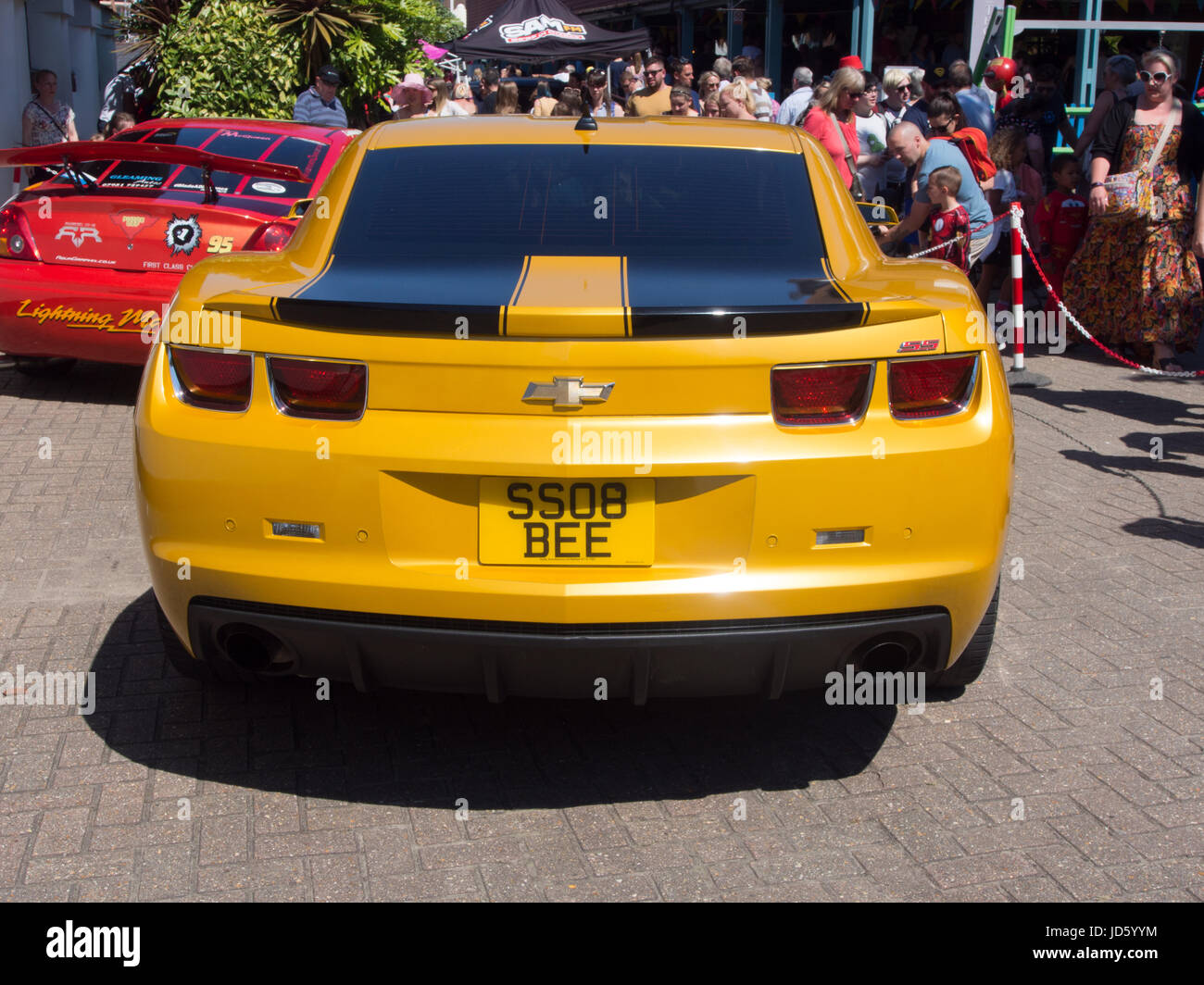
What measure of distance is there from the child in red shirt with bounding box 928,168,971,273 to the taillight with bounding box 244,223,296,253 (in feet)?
13.9

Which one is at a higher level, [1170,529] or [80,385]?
[1170,529]

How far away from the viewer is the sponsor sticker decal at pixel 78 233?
808cm

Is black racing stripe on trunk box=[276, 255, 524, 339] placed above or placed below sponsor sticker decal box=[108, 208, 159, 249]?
above

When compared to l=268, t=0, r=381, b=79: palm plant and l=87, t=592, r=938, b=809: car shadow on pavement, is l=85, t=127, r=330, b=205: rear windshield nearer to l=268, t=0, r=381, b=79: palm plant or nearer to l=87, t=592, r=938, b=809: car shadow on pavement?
l=87, t=592, r=938, b=809: car shadow on pavement

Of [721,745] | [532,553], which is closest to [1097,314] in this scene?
[721,745]

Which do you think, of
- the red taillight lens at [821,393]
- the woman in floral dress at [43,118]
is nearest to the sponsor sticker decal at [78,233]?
the red taillight lens at [821,393]

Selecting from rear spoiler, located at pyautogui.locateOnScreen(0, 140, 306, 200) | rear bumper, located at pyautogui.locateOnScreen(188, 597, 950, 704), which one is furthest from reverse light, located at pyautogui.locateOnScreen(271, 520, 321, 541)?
rear spoiler, located at pyautogui.locateOnScreen(0, 140, 306, 200)

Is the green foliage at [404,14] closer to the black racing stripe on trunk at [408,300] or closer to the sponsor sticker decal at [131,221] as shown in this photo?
Result: the sponsor sticker decal at [131,221]

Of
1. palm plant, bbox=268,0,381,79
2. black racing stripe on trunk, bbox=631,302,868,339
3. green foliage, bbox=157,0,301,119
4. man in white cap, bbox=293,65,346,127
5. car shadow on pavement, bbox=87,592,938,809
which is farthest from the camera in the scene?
palm plant, bbox=268,0,381,79

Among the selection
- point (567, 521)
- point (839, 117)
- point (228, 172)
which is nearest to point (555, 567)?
point (567, 521)

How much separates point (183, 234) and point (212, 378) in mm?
4958

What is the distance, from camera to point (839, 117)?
1140 centimetres

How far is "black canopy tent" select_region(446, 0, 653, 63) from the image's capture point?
21.2 m

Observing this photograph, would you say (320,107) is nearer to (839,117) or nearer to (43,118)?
(43,118)
